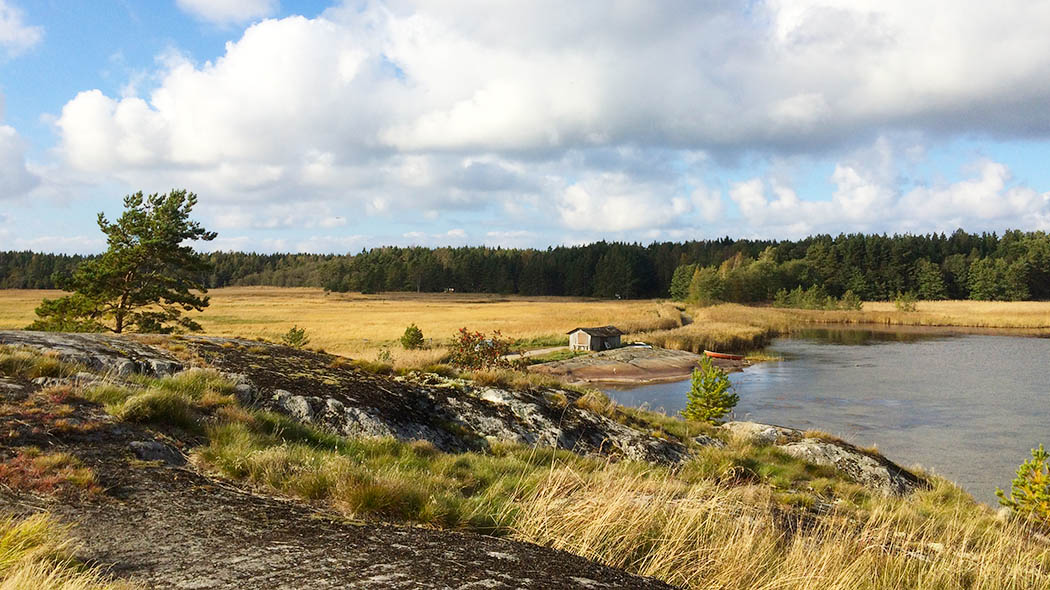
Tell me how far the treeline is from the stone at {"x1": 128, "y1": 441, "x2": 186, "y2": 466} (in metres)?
109

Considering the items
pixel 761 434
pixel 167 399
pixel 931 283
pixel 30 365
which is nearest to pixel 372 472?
pixel 167 399

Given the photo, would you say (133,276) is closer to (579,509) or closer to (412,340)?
(412,340)

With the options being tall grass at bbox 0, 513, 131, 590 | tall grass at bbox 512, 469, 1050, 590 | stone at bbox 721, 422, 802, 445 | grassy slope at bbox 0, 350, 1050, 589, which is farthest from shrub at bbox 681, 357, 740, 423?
tall grass at bbox 0, 513, 131, 590

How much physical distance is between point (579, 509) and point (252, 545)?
2.22 m

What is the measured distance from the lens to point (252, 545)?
3859 millimetres

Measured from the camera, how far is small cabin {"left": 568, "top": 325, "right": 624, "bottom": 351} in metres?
54.7

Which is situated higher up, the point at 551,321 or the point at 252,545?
the point at 252,545

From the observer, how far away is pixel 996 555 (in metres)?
5.26

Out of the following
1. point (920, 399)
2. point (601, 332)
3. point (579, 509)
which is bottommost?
point (920, 399)

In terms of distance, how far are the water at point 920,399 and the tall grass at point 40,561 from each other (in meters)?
21.5

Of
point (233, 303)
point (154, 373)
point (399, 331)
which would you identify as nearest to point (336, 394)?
point (154, 373)

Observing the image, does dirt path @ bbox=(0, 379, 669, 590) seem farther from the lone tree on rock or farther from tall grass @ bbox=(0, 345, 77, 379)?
the lone tree on rock

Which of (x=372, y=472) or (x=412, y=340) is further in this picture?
(x=412, y=340)

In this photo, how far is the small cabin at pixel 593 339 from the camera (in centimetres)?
5472
